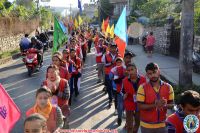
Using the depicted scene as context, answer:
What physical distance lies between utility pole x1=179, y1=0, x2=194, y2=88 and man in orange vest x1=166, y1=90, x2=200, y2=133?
7021 millimetres

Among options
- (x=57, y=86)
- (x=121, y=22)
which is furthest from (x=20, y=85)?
(x=57, y=86)

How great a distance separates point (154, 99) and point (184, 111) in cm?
132

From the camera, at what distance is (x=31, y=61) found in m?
15.1

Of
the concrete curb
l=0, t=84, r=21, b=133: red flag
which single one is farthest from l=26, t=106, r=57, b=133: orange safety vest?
the concrete curb

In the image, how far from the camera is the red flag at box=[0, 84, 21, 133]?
→ 3.53 meters

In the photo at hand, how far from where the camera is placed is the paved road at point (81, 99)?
321 inches

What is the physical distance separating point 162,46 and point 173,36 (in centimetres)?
214

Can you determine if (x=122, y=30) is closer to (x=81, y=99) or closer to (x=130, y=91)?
(x=81, y=99)

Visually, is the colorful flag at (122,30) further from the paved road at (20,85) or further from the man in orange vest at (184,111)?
the man in orange vest at (184,111)

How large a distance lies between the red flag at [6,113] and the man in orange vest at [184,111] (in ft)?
5.17

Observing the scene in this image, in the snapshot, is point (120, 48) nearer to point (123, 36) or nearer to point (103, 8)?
point (123, 36)

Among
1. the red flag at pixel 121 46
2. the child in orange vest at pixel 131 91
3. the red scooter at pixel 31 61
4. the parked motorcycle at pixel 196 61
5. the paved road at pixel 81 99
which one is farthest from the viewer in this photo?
the red scooter at pixel 31 61

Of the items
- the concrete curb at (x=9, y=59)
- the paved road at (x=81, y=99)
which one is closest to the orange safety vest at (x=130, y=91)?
the paved road at (x=81, y=99)

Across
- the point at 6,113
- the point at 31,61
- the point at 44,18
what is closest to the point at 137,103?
the point at 6,113
